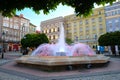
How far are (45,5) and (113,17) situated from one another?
55237 millimetres

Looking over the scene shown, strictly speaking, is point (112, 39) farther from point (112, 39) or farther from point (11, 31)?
point (11, 31)

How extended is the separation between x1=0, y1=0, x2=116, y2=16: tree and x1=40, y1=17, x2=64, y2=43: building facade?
65.8m

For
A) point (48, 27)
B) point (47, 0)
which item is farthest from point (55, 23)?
point (47, 0)

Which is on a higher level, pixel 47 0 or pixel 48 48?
pixel 47 0

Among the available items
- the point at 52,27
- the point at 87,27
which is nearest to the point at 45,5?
the point at 87,27

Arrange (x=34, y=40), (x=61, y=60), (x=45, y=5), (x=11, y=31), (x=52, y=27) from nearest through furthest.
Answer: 1. (x=45, y=5)
2. (x=61, y=60)
3. (x=34, y=40)
4. (x=11, y=31)
5. (x=52, y=27)

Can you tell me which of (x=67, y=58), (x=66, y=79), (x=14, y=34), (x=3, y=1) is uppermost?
(x=14, y=34)

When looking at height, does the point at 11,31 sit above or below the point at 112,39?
above

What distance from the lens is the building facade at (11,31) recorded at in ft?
213

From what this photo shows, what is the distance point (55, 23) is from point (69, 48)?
54.1 m

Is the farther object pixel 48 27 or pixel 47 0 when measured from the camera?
pixel 48 27

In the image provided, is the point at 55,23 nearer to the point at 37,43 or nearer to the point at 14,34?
the point at 14,34

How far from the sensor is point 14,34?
239 feet

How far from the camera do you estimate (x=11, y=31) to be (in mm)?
70562
